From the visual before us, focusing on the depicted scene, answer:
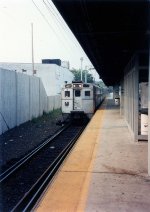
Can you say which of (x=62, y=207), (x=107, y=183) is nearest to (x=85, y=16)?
(x=107, y=183)

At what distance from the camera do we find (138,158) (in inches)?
382

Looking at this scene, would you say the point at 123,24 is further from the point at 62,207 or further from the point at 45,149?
the point at 45,149

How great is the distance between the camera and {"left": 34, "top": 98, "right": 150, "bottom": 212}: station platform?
231 inches

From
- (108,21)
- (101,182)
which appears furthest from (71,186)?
(108,21)

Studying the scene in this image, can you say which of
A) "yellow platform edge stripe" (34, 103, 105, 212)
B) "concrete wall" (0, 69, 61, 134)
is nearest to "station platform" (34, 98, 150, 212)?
"yellow platform edge stripe" (34, 103, 105, 212)

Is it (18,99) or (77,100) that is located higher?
(18,99)

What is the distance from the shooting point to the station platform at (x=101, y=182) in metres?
5.88

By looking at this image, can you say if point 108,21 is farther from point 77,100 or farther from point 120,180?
point 77,100

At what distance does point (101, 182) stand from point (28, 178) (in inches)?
103

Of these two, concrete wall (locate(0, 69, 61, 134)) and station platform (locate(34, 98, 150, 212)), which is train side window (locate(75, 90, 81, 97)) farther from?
station platform (locate(34, 98, 150, 212))

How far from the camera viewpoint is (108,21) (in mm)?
8359

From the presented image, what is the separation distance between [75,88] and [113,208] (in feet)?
58.6

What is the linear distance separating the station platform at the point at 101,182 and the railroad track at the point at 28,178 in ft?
1.83

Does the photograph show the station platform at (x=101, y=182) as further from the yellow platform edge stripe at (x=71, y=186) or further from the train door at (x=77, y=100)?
the train door at (x=77, y=100)
